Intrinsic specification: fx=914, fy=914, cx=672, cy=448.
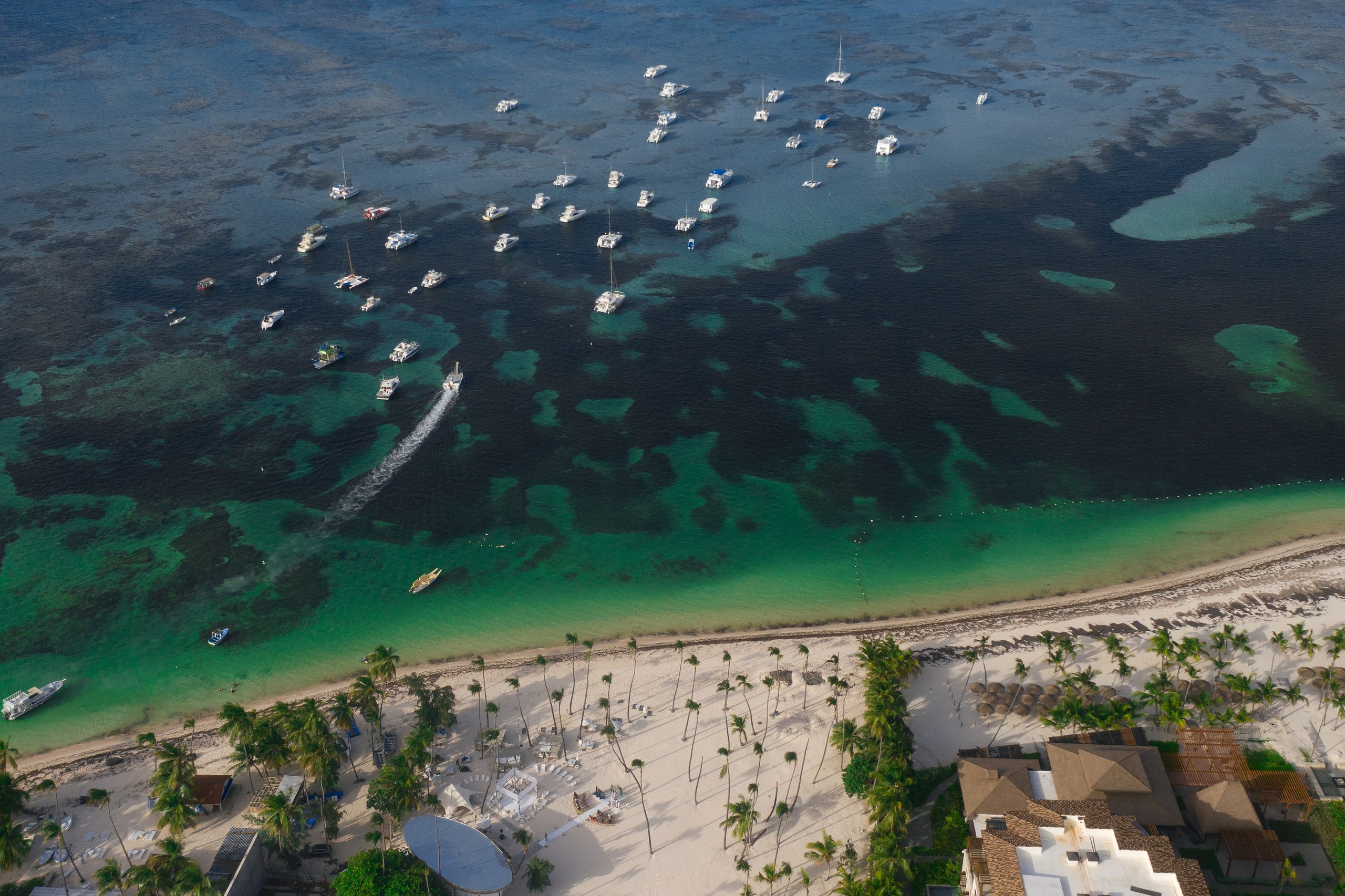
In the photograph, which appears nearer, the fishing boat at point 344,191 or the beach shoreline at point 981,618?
the beach shoreline at point 981,618

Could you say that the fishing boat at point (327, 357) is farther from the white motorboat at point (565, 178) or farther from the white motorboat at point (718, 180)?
the white motorboat at point (718, 180)

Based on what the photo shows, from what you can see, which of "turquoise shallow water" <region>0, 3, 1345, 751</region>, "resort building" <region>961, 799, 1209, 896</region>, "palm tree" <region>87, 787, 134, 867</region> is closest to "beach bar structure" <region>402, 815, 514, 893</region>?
"palm tree" <region>87, 787, 134, 867</region>

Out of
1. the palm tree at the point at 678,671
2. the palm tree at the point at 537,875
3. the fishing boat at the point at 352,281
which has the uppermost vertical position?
the fishing boat at the point at 352,281

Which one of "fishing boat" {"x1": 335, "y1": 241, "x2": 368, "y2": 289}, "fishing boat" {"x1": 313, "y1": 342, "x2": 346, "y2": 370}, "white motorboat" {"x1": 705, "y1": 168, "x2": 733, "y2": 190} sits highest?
"white motorboat" {"x1": 705, "y1": 168, "x2": 733, "y2": 190}

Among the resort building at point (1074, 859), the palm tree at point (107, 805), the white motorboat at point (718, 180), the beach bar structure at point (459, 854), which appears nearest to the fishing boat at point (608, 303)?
the white motorboat at point (718, 180)

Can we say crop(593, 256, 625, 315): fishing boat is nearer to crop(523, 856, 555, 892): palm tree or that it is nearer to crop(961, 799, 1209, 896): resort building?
crop(523, 856, 555, 892): palm tree

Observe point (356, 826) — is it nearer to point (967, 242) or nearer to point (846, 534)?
point (846, 534)

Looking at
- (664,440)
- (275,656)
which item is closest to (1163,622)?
(664,440)
